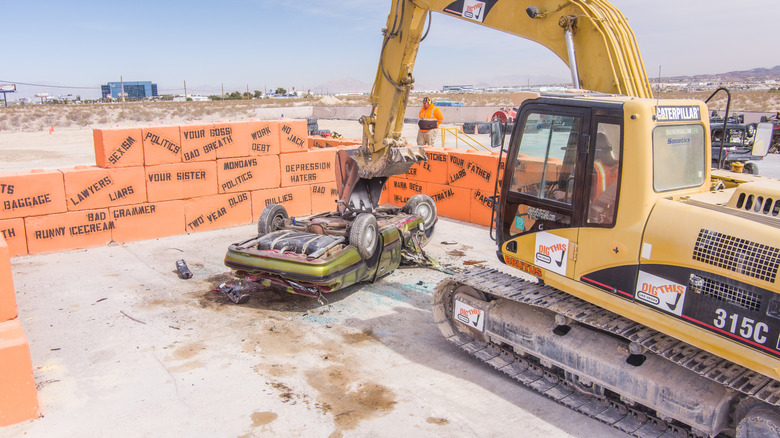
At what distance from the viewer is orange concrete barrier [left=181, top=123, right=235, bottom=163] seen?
11203mm

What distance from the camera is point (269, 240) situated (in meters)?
7.94

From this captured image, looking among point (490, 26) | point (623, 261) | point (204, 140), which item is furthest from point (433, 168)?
point (623, 261)

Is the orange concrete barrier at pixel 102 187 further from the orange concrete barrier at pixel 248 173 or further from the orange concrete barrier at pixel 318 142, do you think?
the orange concrete barrier at pixel 318 142

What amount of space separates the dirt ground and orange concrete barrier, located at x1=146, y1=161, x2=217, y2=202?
195cm

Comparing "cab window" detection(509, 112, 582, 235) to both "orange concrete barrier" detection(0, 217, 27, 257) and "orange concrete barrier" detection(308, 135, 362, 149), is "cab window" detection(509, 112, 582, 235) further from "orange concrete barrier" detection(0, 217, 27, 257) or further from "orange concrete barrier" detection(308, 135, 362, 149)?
"orange concrete barrier" detection(308, 135, 362, 149)

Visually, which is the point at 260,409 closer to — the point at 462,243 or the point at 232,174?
the point at 462,243

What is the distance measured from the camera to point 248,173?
12.0 m

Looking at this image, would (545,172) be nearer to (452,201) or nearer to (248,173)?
(452,201)

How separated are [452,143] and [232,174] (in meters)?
15.3

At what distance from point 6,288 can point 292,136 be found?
7.83m

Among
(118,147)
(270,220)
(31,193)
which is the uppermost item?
(118,147)

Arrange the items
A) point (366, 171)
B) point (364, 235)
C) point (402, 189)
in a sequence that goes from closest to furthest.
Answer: point (364, 235) < point (366, 171) < point (402, 189)

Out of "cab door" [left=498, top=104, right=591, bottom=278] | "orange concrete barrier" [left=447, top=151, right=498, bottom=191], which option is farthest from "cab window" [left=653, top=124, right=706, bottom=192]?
"orange concrete barrier" [left=447, top=151, right=498, bottom=191]

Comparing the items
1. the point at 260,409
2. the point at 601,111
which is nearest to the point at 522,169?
the point at 601,111
